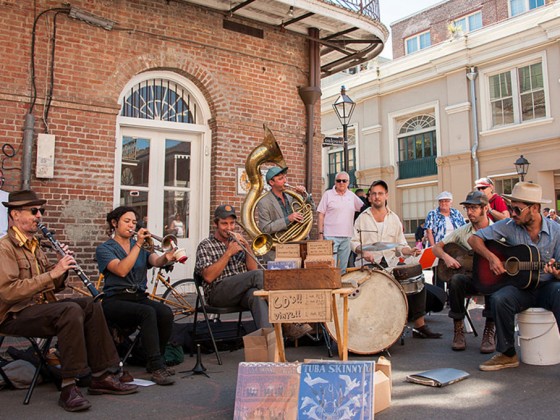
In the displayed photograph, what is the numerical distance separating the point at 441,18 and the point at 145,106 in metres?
19.2

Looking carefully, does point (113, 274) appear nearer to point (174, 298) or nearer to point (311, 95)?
point (174, 298)

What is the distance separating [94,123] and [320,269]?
5.47m

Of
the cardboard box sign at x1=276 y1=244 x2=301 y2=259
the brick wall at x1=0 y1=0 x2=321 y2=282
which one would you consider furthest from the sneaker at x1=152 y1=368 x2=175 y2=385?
the brick wall at x1=0 y1=0 x2=321 y2=282

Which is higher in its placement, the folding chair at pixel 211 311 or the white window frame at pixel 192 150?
the white window frame at pixel 192 150

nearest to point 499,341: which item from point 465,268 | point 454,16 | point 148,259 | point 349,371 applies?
point 465,268

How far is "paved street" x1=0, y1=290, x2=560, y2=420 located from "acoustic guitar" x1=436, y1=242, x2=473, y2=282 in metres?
1.04

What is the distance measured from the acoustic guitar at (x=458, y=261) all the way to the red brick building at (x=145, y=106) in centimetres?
393

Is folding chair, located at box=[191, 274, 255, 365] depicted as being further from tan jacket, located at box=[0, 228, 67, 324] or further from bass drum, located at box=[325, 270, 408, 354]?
tan jacket, located at box=[0, 228, 67, 324]

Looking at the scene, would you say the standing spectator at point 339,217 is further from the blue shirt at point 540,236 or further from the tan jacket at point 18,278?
the tan jacket at point 18,278

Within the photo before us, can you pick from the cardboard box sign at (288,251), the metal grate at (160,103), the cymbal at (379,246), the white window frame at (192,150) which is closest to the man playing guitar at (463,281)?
the cymbal at (379,246)

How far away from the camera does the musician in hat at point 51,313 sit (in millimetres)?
3748

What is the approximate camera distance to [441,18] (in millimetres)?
23562

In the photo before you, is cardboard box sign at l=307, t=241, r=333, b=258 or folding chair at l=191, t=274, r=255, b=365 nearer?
cardboard box sign at l=307, t=241, r=333, b=258

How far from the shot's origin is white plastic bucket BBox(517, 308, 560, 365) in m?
4.59
